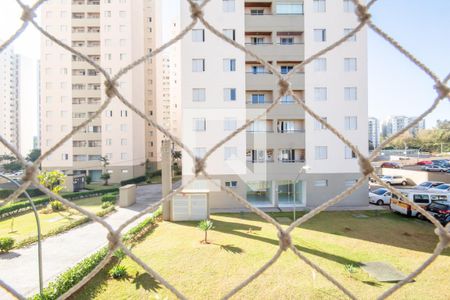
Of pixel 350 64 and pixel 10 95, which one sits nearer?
pixel 350 64

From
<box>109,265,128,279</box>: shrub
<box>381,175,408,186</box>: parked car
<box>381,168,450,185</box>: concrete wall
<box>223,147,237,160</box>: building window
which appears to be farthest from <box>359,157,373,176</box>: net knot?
<box>381,168,450,185</box>: concrete wall

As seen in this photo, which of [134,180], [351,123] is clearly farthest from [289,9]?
[134,180]

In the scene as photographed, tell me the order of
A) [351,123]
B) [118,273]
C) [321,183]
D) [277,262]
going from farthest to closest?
[321,183] → [351,123] → [277,262] → [118,273]

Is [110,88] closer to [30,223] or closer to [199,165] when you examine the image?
[199,165]

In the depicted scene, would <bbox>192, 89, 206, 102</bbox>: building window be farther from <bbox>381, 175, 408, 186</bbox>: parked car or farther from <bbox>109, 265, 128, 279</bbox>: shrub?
<bbox>381, 175, 408, 186</bbox>: parked car

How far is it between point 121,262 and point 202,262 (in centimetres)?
193

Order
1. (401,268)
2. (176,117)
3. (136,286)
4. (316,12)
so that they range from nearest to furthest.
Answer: (136,286) < (401,268) < (316,12) < (176,117)

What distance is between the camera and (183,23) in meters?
11.8

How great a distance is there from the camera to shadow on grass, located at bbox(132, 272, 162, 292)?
16.9 feet

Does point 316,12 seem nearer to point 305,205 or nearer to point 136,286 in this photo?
point 305,205

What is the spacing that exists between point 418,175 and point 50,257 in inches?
827

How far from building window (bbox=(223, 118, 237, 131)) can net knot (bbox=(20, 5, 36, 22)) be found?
36.6ft

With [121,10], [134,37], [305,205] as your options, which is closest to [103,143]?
[134,37]

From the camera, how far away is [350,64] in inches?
500
